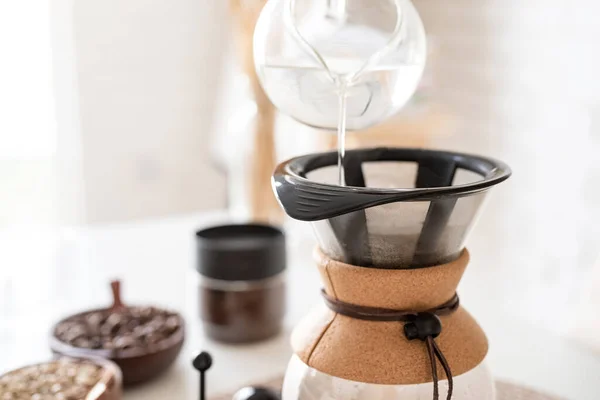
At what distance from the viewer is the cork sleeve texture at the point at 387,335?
561 millimetres

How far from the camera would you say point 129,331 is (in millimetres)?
896

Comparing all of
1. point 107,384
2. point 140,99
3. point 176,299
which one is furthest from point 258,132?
point 140,99

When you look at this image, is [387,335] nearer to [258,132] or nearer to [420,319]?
[420,319]

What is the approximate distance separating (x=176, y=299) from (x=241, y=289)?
0.64ft

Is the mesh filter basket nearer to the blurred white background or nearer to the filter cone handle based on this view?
the filter cone handle

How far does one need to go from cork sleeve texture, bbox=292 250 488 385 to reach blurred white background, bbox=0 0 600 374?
15.6 inches

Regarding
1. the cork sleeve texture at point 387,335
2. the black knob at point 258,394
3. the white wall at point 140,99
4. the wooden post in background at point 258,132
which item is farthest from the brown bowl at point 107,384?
the white wall at point 140,99

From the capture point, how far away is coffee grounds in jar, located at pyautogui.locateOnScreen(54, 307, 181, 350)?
2.82 ft

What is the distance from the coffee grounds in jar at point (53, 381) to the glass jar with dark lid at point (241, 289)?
0.24 meters

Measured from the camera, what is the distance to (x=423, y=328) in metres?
0.56

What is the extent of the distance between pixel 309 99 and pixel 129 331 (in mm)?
436

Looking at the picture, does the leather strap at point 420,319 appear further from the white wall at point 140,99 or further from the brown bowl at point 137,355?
the white wall at point 140,99

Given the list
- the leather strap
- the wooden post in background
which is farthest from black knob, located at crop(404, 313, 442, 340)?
the wooden post in background

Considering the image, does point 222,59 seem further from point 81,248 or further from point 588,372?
point 588,372
